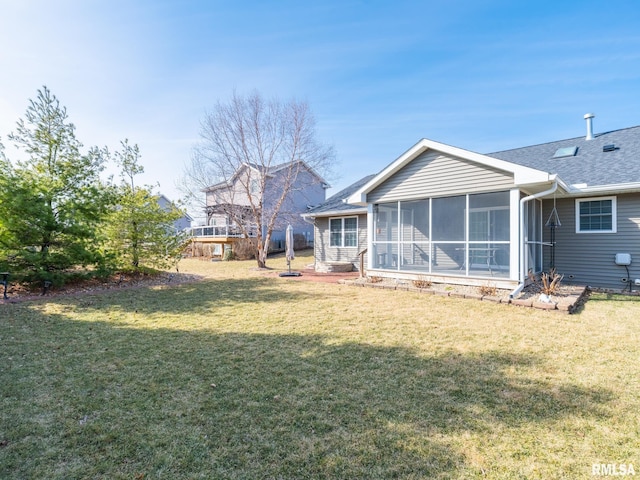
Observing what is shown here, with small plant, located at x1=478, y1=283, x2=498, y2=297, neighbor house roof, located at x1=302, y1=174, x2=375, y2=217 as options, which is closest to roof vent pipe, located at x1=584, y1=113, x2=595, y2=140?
neighbor house roof, located at x1=302, y1=174, x2=375, y2=217

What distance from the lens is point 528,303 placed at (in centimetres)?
668

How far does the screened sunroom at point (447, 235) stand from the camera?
27.6 ft

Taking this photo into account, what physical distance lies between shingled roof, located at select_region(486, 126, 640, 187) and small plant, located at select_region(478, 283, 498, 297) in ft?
13.7

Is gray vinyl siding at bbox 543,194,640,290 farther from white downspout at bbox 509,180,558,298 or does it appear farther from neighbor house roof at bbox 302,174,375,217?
neighbor house roof at bbox 302,174,375,217

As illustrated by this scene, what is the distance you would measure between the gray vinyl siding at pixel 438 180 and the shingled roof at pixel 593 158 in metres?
3.10

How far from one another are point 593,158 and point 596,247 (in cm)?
333

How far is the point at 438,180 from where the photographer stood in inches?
349

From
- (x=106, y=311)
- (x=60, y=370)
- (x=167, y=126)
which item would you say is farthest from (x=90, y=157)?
(x=60, y=370)

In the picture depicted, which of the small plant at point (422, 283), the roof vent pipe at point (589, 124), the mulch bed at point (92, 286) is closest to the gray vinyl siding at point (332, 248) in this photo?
the small plant at point (422, 283)

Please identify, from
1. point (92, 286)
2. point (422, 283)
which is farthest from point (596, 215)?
point (92, 286)

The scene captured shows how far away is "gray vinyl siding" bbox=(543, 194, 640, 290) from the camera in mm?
8328

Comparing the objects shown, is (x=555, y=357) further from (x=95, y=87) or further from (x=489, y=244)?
(x=95, y=87)

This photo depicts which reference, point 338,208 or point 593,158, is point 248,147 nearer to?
point 338,208

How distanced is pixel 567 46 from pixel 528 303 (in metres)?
8.93
